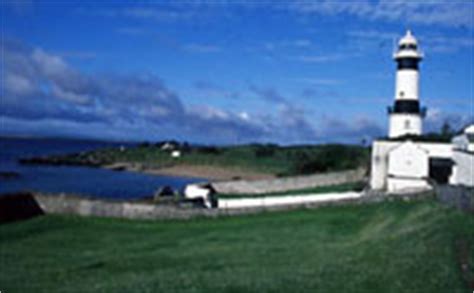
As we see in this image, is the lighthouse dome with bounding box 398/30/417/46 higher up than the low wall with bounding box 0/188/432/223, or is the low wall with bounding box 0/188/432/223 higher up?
the lighthouse dome with bounding box 398/30/417/46

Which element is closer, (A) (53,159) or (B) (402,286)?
(B) (402,286)

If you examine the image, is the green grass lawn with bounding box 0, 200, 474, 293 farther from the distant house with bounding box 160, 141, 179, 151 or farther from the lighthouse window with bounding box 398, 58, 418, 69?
the distant house with bounding box 160, 141, 179, 151

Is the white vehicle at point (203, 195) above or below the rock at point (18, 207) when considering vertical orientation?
above

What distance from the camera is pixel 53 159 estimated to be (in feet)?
356

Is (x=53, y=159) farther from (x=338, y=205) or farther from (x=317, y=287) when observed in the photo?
(x=317, y=287)

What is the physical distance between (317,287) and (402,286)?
1721 millimetres

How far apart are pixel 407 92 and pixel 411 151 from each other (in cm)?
440

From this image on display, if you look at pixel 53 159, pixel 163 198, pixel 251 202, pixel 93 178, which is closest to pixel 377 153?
pixel 251 202

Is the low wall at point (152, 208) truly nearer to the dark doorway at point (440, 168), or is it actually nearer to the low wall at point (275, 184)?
the dark doorway at point (440, 168)

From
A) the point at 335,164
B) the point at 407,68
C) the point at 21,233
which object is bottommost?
the point at 21,233

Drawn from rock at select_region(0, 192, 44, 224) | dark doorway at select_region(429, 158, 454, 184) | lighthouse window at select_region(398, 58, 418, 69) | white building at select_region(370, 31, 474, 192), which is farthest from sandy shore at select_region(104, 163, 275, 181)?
rock at select_region(0, 192, 44, 224)

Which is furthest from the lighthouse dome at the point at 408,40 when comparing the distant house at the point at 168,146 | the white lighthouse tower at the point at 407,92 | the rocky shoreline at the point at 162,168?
the distant house at the point at 168,146

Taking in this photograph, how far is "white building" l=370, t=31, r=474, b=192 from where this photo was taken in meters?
33.6

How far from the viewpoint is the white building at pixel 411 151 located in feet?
110
